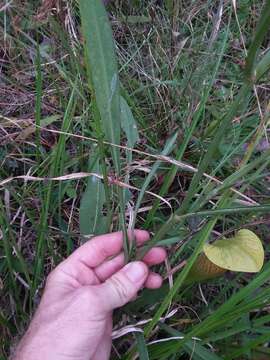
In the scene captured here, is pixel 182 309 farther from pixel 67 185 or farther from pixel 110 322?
pixel 67 185

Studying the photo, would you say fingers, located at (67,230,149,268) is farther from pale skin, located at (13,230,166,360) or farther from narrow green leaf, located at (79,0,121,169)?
narrow green leaf, located at (79,0,121,169)

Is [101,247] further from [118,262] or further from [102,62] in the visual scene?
[102,62]

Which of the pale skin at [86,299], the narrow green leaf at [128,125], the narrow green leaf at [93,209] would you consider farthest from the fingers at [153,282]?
the narrow green leaf at [128,125]

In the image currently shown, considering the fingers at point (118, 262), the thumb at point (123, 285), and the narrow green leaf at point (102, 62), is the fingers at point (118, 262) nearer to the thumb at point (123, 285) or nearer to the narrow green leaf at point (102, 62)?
the thumb at point (123, 285)

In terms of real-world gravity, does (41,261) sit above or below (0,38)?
below

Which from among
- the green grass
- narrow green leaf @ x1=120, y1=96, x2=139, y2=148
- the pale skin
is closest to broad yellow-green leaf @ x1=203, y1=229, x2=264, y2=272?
the green grass

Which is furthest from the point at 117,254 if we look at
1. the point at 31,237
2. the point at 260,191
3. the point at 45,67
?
the point at 45,67

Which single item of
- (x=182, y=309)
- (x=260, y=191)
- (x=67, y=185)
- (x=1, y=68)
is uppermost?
(x=1, y=68)
